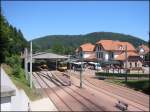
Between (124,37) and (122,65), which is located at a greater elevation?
(124,37)

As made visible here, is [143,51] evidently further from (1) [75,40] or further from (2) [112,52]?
(1) [75,40]

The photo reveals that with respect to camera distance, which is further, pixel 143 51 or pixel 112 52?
pixel 143 51

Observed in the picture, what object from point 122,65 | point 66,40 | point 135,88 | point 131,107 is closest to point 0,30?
point 135,88

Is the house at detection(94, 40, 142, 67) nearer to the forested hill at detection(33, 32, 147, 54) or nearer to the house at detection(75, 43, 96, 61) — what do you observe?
the house at detection(75, 43, 96, 61)

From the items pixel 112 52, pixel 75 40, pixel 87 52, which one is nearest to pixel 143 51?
pixel 87 52

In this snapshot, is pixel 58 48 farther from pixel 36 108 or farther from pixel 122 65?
pixel 36 108

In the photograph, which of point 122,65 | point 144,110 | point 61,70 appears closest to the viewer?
point 144,110

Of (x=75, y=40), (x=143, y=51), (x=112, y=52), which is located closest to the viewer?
(x=112, y=52)

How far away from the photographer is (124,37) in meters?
145

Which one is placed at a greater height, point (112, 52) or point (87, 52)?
point (87, 52)

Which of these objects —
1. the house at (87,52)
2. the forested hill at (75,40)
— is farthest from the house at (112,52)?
the forested hill at (75,40)

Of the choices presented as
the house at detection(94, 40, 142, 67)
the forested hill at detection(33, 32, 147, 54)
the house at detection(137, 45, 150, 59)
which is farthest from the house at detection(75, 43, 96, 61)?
the forested hill at detection(33, 32, 147, 54)

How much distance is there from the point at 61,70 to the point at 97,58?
67.7 feet

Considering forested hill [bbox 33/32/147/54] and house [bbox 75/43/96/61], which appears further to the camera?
forested hill [bbox 33/32/147/54]
